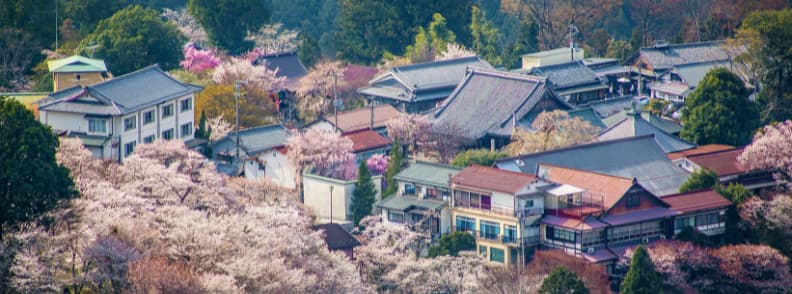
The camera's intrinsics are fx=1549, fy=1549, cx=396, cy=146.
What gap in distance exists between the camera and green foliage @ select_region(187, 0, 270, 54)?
61.1 meters

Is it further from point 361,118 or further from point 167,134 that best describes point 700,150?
point 167,134

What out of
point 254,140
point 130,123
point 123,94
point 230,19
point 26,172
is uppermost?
point 230,19

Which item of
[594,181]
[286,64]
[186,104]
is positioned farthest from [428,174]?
[286,64]

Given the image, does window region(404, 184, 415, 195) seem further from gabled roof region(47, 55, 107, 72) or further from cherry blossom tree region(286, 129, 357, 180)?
gabled roof region(47, 55, 107, 72)

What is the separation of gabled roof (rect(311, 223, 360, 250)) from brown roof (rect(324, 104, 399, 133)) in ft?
32.1

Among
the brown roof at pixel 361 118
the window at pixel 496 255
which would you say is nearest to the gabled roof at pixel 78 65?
the brown roof at pixel 361 118

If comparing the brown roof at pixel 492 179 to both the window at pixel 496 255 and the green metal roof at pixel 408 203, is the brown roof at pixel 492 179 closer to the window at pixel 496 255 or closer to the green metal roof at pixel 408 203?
the green metal roof at pixel 408 203

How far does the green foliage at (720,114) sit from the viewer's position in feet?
154

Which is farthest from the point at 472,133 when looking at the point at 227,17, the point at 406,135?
the point at 227,17

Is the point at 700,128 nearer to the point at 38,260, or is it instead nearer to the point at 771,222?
the point at 771,222

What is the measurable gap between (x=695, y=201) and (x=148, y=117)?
15.6m

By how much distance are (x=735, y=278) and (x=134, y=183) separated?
48.6ft

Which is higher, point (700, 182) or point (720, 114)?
point (720, 114)

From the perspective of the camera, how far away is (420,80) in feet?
179
